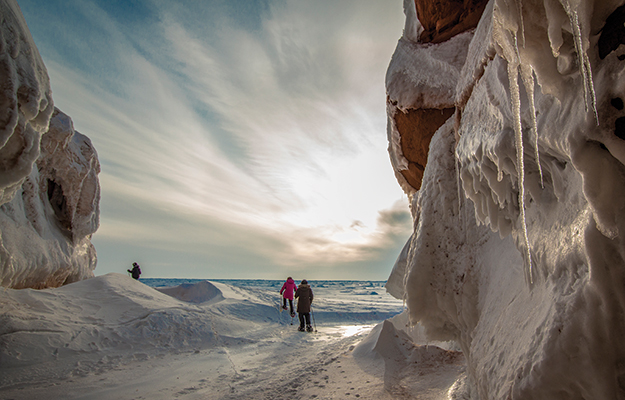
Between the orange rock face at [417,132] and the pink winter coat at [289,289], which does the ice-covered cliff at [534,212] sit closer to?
the orange rock face at [417,132]

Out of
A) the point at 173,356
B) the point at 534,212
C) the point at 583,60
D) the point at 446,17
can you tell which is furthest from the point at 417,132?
the point at 173,356

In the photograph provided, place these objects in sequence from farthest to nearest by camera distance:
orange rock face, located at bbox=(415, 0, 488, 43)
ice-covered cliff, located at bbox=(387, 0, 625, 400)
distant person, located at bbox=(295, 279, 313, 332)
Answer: distant person, located at bbox=(295, 279, 313, 332), orange rock face, located at bbox=(415, 0, 488, 43), ice-covered cliff, located at bbox=(387, 0, 625, 400)

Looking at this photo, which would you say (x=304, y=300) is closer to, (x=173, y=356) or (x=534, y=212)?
(x=173, y=356)

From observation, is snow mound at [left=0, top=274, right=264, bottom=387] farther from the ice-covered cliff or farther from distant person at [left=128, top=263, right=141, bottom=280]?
the ice-covered cliff

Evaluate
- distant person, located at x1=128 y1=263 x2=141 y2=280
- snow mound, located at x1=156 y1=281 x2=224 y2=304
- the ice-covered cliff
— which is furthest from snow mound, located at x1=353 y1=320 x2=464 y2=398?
distant person, located at x1=128 y1=263 x2=141 y2=280

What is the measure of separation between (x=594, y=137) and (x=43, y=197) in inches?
559

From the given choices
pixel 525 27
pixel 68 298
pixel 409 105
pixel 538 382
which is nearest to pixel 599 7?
pixel 525 27

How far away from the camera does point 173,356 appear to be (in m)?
6.24

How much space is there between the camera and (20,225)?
816cm

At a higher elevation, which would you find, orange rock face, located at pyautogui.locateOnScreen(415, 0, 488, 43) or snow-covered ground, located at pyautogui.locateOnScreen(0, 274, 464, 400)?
orange rock face, located at pyautogui.locateOnScreen(415, 0, 488, 43)

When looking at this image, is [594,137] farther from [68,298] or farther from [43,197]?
[43,197]

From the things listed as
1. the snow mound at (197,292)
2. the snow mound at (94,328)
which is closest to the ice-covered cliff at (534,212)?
the snow mound at (94,328)

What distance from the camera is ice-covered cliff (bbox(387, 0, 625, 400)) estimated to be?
1.30 m

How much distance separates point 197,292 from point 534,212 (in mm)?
15543
